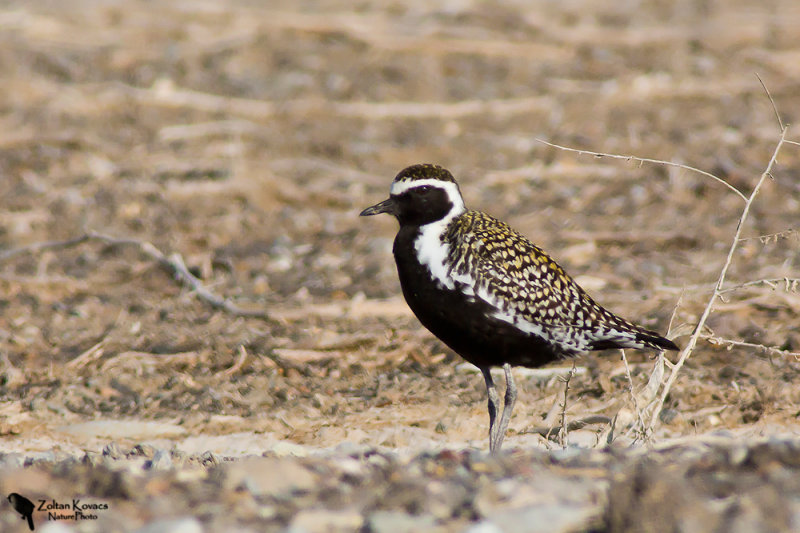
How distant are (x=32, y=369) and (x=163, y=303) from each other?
4.23ft

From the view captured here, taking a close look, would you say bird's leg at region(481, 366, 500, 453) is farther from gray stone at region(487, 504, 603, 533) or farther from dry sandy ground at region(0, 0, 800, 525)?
gray stone at region(487, 504, 603, 533)

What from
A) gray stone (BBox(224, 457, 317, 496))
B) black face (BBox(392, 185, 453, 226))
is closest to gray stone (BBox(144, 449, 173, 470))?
gray stone (BBox(224, 457, 317, 496))

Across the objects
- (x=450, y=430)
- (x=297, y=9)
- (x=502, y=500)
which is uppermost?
(x=297, y=9)

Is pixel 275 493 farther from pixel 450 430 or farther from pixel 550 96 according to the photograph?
pixel 550 96

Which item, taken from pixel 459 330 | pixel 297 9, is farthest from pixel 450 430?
pixel 297 9

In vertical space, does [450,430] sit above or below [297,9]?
below

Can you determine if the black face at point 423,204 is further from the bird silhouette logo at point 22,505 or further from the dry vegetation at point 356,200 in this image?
the bird silhouette logo at point 22,505

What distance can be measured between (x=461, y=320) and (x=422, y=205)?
0.63 meters

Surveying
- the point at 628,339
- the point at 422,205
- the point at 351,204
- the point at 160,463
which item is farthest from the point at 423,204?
the point at 351,204

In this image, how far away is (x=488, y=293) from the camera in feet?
16.6

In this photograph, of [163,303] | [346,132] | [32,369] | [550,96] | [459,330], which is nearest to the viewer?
[459,330]

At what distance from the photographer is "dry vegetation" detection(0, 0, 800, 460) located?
5.92 m

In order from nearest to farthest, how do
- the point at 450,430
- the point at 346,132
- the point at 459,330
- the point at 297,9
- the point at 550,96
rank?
the point at 459,330 < the point at 450,430 < the point at 346,132 < the point at 550,96 < the point at 297,9

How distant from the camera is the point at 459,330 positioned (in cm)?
508
